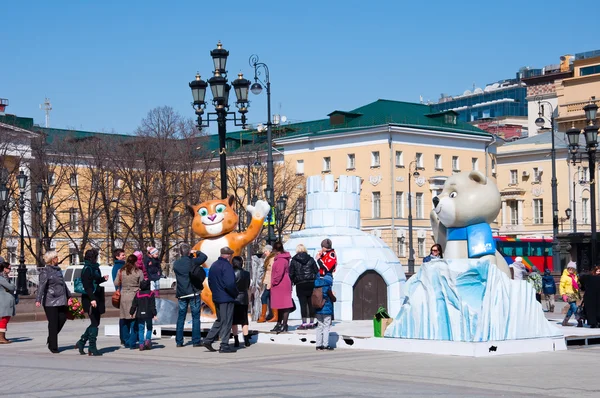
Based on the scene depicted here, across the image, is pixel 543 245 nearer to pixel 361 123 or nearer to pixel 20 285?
pixel 361 123

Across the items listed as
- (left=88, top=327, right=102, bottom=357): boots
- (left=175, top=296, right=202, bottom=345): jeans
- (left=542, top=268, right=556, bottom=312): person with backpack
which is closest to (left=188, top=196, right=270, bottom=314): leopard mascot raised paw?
(left=175, top=296, right=202, bottom=345): jeans

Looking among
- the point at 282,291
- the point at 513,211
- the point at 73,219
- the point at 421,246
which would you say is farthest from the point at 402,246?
the point at 282,291

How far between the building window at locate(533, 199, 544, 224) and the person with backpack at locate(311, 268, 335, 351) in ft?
231

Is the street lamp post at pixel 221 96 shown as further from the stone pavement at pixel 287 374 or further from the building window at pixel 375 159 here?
the building window at pixel 375 159

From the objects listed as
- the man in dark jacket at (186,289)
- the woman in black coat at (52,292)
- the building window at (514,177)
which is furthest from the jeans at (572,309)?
the building window at (514,177)

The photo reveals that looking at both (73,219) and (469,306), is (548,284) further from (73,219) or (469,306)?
(73,219)

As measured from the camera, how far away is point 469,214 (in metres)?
19.8

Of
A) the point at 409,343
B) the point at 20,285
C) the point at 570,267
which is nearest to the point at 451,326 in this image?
the point at 409,343

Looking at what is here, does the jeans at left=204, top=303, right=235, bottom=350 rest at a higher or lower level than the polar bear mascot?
lower

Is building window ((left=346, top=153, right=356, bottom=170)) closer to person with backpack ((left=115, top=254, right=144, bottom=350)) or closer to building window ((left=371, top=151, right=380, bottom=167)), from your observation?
building window ((left=371, top=151, right=380, bottom=167))

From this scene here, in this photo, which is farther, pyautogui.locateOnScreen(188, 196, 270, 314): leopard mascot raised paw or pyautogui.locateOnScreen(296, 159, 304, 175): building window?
pyautogui.locateOnScreen(296, 159, 304, 175): building window

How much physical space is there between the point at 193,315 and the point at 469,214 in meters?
5.10

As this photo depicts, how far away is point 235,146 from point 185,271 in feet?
202

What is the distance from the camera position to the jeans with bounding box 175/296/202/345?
19.2m
